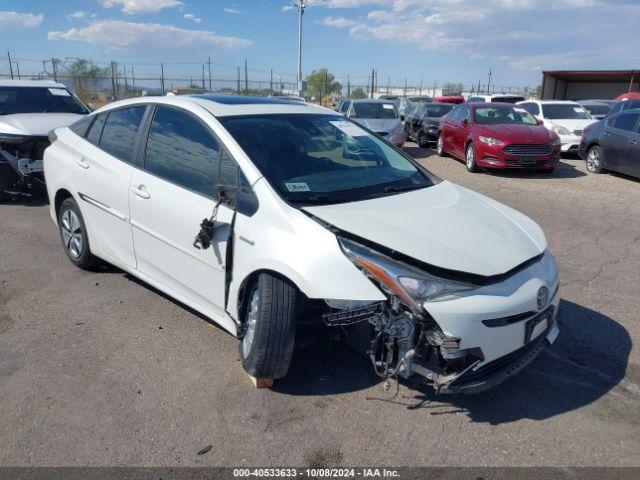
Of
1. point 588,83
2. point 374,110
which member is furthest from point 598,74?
point 374,110

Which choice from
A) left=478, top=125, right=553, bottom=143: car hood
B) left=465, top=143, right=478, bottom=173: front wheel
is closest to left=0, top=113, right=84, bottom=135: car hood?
left=465, top=143, right=478, bottom=173: front wheel

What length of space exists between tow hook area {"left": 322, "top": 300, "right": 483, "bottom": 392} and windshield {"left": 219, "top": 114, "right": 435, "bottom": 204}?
0.79m

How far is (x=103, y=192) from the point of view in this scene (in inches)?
179

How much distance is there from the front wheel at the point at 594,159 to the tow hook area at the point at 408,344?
10.7 metres

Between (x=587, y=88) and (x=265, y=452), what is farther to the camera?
(x=587, y=88)

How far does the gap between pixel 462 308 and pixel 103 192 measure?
3144 mm

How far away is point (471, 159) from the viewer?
12289mm

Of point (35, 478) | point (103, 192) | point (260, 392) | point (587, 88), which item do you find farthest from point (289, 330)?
point (587, 88)

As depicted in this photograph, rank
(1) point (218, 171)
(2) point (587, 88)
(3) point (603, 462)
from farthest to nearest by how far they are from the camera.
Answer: (2) point (587, 88) < (1) point (218, 171) < (3) point (603, 462)

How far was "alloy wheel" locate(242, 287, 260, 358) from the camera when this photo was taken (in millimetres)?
3305

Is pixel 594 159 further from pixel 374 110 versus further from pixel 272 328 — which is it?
pixel 272 328

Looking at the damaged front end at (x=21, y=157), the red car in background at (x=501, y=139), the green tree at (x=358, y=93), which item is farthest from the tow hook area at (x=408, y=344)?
the green tree at (x=358, y=93)

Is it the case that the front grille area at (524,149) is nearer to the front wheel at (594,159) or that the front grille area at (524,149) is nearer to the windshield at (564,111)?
the front wheel at (594,159)

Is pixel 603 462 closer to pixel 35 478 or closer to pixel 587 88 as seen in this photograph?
pixel 35 478
